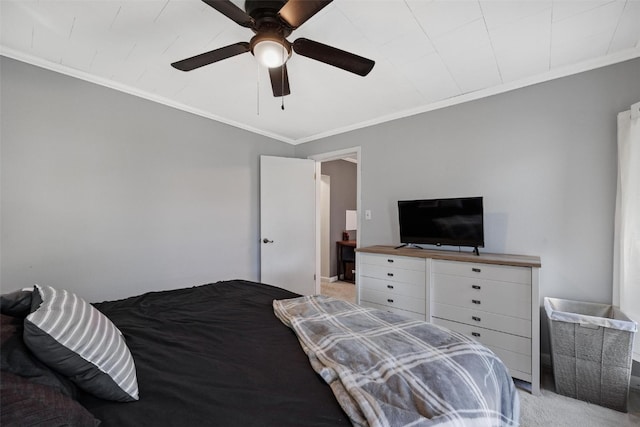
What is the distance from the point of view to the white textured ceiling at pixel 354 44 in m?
1.54

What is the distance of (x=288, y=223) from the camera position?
365 cm

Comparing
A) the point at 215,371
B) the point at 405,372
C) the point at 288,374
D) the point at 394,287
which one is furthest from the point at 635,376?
the point at 215,371

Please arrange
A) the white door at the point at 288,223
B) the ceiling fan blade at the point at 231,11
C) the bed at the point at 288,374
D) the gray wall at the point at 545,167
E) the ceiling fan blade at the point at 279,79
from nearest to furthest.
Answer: the bed at the point at 288,374 → the ceiling fan blade at the point at 231,11 → the ceiling fan blade at the point at 279,79 → the gray wall at the point at 545,167 → the white door at the point at 288,223

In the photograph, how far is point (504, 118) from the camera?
240 cm

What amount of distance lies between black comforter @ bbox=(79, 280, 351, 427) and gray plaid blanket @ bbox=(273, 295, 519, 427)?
0.06 metres

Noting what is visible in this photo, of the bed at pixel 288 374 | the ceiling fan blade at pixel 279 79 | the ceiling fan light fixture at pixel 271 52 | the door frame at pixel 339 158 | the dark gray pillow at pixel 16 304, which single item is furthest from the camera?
the door frame at pixel 339 158

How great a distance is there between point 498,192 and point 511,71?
0.98 metres

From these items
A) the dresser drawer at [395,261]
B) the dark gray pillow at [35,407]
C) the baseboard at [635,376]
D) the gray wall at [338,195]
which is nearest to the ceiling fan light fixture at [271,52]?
the dark gray pillow at [35,407]

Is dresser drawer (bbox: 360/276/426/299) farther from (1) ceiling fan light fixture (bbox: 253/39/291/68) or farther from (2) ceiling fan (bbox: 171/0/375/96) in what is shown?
(1) ceiling fan light fixture (bbox: 253/39/291/68)

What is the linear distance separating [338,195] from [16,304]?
15.2 ft

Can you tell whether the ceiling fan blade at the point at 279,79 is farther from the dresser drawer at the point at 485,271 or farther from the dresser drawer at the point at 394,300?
the dresser drawer at the point at 394,300

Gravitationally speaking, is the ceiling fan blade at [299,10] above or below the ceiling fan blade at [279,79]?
above

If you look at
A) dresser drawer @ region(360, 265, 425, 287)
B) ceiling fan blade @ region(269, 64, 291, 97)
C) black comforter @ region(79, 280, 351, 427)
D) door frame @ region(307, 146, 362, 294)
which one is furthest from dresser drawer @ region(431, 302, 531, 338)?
ceiling fan blade @ region(269, 64, 291, 97)

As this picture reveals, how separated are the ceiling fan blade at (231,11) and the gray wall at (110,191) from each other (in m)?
1.75
